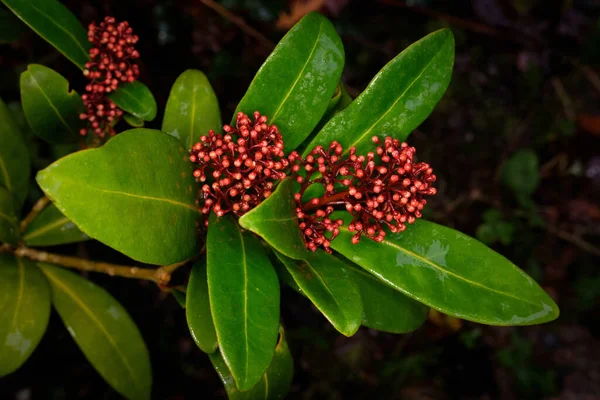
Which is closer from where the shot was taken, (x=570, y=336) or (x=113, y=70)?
(x=113, y=70)

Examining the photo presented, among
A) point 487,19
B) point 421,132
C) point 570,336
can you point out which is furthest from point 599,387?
point 487,19

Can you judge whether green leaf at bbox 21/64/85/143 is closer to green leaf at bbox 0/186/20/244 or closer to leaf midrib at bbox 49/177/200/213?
green leaf at bbox 0/186/20/244

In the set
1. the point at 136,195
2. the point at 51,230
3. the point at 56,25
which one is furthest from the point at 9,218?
the point at 136,195

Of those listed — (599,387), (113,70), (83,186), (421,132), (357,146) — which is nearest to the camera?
(83,186)

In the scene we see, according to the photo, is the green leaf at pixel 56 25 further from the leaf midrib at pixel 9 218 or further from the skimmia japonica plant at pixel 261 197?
the leaf midrib at pixel 9 218

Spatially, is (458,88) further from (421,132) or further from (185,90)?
(185,90)

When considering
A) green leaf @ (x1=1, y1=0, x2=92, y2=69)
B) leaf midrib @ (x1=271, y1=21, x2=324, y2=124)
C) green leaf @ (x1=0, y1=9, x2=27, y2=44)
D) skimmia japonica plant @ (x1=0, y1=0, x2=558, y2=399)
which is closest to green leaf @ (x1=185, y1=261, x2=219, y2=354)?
skimmia japonica plant @ (x1=0, y1=0, x2=558, y2=399)
